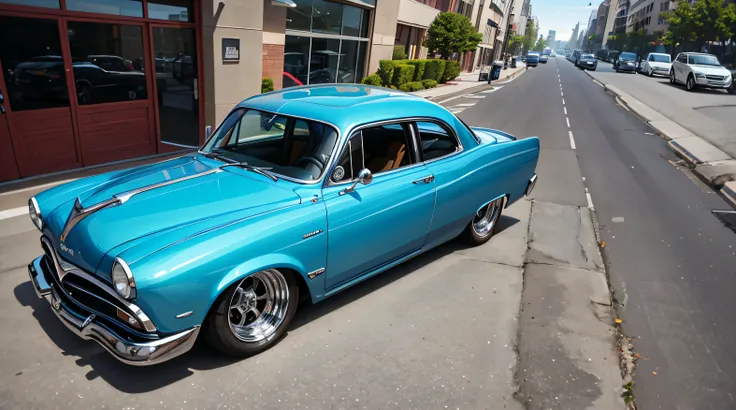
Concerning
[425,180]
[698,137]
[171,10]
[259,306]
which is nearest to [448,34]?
[698,137]

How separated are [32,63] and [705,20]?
55298 millimetres

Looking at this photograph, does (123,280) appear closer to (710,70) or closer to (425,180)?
(425,180)

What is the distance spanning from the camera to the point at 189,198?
3453 millimetres

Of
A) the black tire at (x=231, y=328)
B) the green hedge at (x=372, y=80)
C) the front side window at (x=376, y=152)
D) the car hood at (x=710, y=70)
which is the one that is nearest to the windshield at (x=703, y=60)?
the car hood at (x=710, y=70)

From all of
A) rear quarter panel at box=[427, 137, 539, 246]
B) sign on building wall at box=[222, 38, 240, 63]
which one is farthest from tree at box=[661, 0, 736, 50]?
rear quarter panel at box=[427, 137, 539, 246]

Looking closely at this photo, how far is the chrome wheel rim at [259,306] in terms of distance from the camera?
342 cm

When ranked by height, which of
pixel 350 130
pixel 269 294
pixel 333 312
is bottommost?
pixel 333 312

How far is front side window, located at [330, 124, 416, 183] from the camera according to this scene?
3.86m

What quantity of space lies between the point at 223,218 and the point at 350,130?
1273mm

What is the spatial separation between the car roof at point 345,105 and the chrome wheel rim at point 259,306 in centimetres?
134

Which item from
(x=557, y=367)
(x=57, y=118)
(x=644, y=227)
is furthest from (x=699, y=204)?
(x=57, y=118)

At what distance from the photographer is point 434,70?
2548 centimetres

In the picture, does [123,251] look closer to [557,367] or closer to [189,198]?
[189,198]

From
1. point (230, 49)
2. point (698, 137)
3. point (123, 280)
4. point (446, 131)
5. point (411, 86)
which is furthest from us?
point (411, 86)
